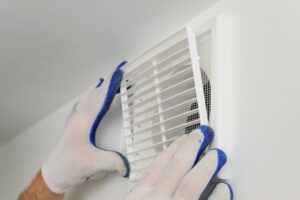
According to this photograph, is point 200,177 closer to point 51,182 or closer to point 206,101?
A: point 206,101

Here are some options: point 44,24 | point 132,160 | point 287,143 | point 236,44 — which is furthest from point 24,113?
point 287,143

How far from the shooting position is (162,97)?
99 cm

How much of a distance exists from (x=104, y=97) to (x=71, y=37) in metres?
0.23

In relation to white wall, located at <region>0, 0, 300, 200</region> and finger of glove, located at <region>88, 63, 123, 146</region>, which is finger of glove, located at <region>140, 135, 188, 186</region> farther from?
finger of glove, located at <region>88, 63, 123, 146</region>

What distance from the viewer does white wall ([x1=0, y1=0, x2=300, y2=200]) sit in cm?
70

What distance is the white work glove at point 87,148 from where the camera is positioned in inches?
42.1

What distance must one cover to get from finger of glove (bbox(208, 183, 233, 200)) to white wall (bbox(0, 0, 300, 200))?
2 cm

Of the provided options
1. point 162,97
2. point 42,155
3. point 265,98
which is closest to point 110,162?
point 162,97

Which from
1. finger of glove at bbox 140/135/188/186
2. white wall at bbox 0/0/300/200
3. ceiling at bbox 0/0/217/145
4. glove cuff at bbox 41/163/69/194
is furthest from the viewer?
glove cuff at bbox 41/163/69/194

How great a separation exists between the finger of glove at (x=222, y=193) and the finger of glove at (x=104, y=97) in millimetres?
453

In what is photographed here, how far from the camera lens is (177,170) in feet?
2.55

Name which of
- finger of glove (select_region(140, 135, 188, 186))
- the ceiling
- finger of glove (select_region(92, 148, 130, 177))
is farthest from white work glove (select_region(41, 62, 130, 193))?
finger of glove (select_region(140, 135, 188, 186))

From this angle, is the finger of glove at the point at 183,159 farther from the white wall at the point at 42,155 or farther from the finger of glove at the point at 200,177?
the white wall at the point at 42,155

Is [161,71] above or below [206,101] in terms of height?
above
